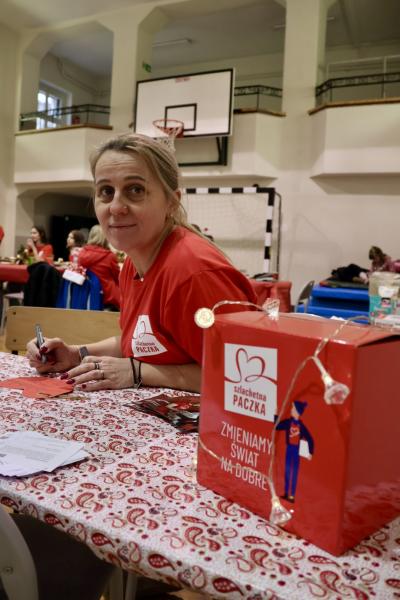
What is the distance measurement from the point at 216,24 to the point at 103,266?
6446 millimetres

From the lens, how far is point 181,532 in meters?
0.55

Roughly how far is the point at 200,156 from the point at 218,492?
23.0 feet

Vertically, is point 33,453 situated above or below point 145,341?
below

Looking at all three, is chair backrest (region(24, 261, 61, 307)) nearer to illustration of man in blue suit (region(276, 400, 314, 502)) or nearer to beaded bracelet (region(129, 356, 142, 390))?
beaded bracelet (region(129, 356, 142, 390))

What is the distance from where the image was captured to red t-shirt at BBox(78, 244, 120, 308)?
4.13 m

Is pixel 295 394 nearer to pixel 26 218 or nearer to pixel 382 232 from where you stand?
pixel 382 232

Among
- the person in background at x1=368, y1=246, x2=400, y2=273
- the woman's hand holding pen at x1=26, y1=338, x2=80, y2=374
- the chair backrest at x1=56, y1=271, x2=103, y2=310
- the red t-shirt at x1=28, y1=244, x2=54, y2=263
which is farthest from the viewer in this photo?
the red t-shirt at x1=28, y1=244, x2=54, y2=263

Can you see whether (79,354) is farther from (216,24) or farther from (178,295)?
(216,24)

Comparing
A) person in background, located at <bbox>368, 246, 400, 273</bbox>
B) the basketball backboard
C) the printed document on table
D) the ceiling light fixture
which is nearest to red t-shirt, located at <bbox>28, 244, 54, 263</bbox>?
the basketball backboard

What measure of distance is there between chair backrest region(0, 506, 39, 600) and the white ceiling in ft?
27.0

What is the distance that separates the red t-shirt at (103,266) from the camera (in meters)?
4.13

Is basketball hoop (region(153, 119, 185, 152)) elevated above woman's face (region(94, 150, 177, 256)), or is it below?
above

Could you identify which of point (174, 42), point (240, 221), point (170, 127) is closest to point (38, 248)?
point (170, 127)

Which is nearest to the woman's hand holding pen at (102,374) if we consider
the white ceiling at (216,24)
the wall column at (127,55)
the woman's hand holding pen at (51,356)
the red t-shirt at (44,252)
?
the woman's hand holding pen at (51,356)
